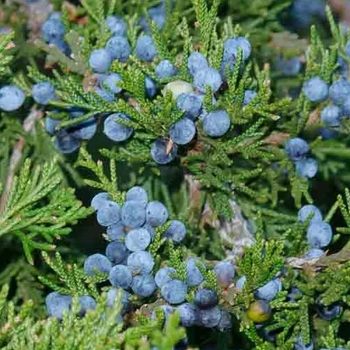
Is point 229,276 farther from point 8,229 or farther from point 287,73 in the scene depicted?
point 287,73

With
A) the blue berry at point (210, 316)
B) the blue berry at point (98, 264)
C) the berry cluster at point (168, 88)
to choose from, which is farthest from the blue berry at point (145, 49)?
the blue berry at point (210, 316)

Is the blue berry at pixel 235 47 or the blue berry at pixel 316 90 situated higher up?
the blue berry at pixel 235 47

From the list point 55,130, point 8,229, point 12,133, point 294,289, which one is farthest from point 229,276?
point 12,133

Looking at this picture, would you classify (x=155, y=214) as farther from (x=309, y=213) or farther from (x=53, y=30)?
(x=53, y=30)

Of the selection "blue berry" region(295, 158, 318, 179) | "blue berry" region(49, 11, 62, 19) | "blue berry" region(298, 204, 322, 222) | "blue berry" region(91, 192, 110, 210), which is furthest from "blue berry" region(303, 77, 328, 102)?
"blue berry" region(49, 11, 62, 19)

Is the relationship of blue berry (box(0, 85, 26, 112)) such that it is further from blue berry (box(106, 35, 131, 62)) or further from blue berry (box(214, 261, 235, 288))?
blue berry (box(214, 261, 235, 288))

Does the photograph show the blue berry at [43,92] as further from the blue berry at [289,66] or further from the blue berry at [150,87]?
the blue berry at [289,66]
